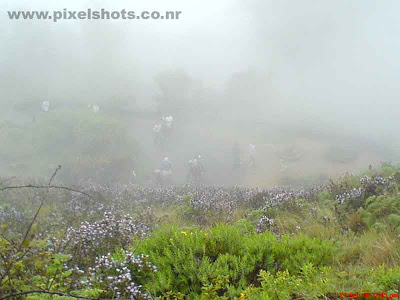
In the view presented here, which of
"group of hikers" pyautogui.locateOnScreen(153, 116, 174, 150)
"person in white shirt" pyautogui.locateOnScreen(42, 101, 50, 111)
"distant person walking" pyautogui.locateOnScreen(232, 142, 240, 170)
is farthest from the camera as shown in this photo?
"person in white shirt" pyautogui.locateOnScreen(42, 101, 50, 111)

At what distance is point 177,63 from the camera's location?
47.4m

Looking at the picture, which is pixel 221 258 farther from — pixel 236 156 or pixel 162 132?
pixel 162 132

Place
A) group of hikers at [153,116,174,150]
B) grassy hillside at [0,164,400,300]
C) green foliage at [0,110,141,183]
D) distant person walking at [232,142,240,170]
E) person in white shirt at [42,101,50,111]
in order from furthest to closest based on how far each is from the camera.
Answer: person in white shirt at [42,101,50,111] → group of hikers at [153,116,174,150] → distant person walking at [232,142,240,170] → green foliage at [0,110,141,183] → grassy hillside at [0,164,400,300]

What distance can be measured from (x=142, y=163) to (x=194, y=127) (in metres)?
8.63

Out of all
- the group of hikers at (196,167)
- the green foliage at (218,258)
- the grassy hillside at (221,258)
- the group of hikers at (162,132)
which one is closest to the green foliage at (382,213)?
the grassy hillside at (221,258)

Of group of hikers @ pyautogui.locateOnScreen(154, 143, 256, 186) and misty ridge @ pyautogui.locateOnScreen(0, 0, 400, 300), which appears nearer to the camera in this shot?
misty ridge @ pyautogui.locateOnScreen(0, 0, 400, 300)

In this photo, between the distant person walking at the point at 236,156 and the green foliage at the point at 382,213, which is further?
the distant person walking at the point at 236,156

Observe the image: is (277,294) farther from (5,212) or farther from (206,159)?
(206,159)

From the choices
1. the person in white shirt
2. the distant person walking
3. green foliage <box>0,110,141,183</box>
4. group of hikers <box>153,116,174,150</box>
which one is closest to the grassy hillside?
green foliage <box>0,110,141,183</box>

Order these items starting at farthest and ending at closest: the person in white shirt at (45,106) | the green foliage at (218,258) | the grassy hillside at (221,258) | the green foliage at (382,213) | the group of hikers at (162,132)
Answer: the person in white shirt at (45,106)
the group of hikers at (162,132)
the green foliage at (382,213)
the green foliage at (218,258)
the grassy hillside at (221,258)

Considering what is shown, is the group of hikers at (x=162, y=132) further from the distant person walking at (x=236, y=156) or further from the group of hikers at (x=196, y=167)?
the distant person walking at (x=236, y=156)

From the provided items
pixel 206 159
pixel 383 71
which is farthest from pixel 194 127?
pixel 383 71

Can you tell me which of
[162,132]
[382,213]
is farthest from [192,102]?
[382,213]

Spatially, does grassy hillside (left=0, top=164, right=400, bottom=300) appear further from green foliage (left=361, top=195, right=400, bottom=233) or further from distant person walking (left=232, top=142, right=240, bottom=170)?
distant person walking (left=232, top=142, right=240, bottom=170)
